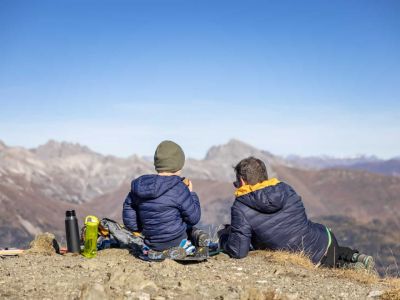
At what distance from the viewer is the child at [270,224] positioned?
371 inches

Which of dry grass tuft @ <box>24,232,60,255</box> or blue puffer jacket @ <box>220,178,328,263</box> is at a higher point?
blue puffer jacket @ <box>220,178,328,263</box>

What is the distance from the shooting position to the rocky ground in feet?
22.1

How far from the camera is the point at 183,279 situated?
7.40m

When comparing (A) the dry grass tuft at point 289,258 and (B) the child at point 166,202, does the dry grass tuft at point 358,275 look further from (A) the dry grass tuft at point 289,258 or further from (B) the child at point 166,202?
(B) the child at point 166,202

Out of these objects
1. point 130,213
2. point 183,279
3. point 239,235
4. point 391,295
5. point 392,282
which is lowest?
point 392,282

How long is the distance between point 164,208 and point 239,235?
1.55 m

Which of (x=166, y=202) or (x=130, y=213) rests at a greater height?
(x=166, y=202)

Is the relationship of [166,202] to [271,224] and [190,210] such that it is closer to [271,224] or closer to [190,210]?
[190,210]

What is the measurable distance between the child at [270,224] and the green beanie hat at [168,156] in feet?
4.13

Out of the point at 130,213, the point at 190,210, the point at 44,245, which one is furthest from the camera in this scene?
the point at 44,245

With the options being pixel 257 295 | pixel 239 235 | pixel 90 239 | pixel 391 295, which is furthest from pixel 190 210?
pixel 391 295

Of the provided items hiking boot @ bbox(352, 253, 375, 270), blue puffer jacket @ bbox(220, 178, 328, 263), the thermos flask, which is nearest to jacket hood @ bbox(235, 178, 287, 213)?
blue puffer jacket @ bbox(220, 178, 328, 263)

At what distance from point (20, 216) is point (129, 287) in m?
181

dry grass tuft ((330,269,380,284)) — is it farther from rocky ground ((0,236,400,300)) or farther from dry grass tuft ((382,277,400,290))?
dry grass tuft ((382,277,400,290))
